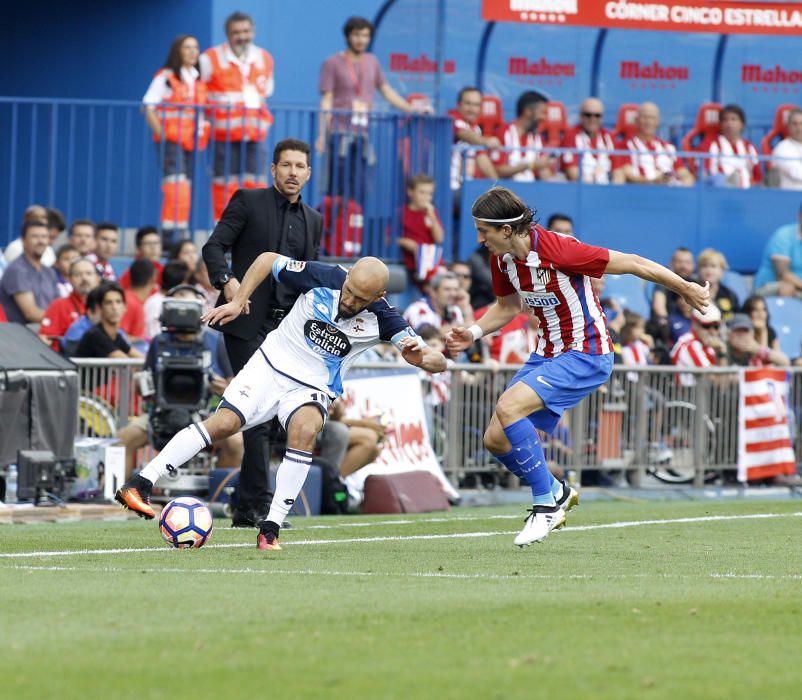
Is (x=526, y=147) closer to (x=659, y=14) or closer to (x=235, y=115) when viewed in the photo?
(x=659, y=14)

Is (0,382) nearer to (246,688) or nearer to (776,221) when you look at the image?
(246,688)

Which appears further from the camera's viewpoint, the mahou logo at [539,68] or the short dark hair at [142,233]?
the mahou logo at [539,68]

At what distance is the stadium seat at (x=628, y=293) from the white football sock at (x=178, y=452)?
427 inches

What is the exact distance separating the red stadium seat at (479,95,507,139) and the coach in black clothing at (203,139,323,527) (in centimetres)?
1099

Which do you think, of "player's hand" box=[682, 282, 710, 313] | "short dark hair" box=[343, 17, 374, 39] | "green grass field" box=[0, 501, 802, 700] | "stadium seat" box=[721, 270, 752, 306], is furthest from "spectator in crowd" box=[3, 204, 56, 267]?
"stadium seat" box=[721, 270, 752, 306]

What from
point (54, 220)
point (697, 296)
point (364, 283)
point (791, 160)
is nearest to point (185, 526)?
point (364, 283)

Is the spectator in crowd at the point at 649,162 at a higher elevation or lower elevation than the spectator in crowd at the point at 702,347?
higher

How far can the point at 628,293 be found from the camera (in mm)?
20672

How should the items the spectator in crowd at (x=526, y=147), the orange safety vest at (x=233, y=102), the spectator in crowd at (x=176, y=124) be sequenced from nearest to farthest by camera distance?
the spectator in crowd at (x=176, y=124) → the orange safety vest at (x=233, y=102) → the spectator in crowd at (x=526, y=147)

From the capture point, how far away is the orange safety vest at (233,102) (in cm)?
1864

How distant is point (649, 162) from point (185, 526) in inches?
545

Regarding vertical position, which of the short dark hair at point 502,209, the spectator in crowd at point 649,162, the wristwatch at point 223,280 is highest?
the spectator in crowd at point 649,162

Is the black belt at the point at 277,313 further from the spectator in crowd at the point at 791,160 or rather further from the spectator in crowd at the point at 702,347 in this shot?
the spectator in crowd at the point at 791,160

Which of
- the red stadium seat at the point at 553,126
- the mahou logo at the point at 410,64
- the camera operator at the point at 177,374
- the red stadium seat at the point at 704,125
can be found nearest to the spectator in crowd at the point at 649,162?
the red stadium seat at the point at 553,126
